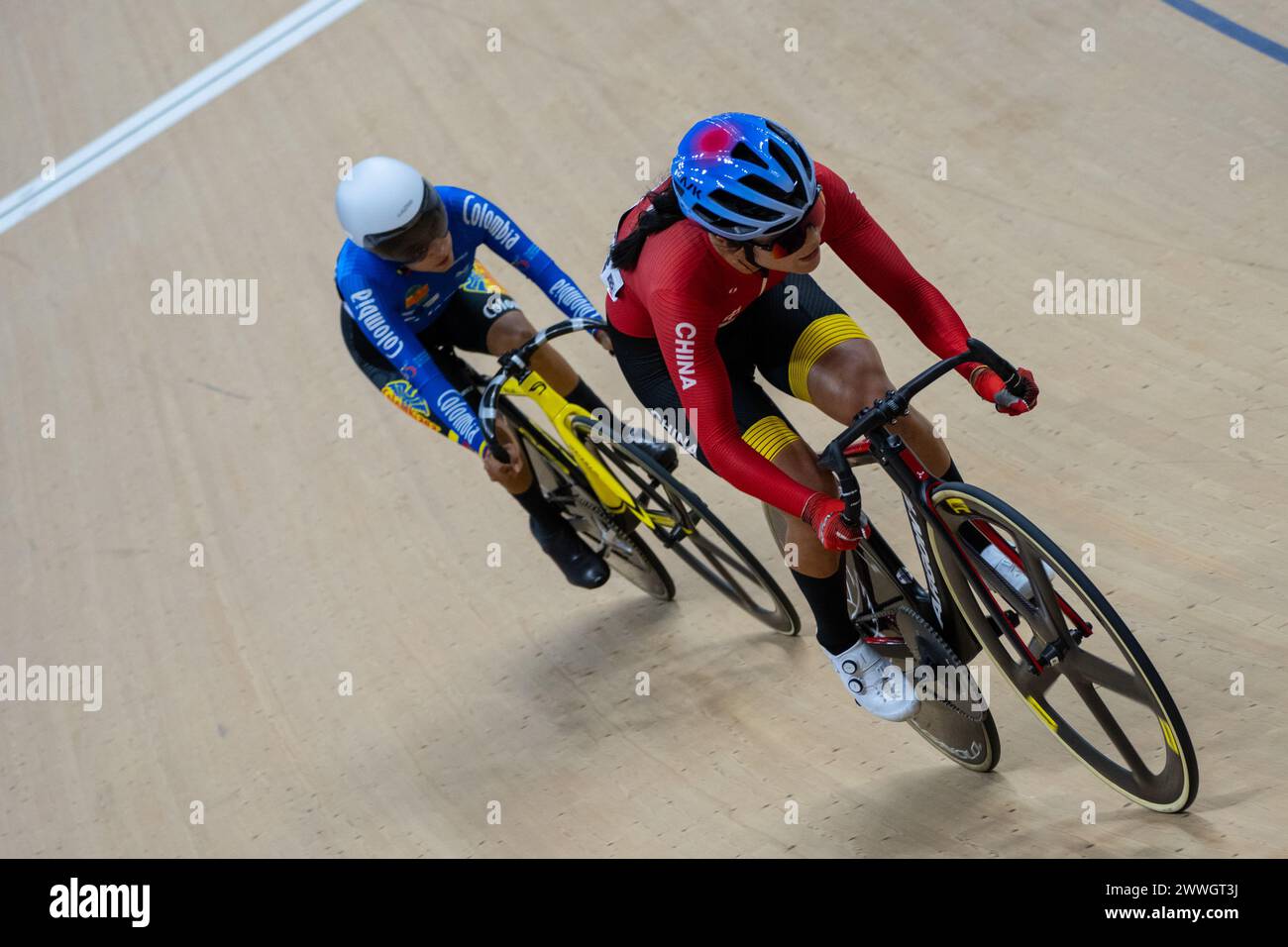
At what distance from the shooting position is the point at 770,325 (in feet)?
9.37


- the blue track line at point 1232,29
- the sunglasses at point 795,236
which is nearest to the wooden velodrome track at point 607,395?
the blue track line at point 1232,29

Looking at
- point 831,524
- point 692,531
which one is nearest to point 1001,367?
point 831,524

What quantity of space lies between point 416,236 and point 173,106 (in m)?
4.70

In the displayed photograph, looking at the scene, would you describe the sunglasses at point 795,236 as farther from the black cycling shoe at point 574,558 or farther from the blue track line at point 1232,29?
the blue track line at point 1232,29

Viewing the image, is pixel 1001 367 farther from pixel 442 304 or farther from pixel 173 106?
pixel 173 106

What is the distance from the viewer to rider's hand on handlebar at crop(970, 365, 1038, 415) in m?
2.45

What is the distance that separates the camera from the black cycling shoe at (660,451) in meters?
3.87

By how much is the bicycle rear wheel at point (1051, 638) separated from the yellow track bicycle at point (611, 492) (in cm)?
99

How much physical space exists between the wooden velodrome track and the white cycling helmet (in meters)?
1.50

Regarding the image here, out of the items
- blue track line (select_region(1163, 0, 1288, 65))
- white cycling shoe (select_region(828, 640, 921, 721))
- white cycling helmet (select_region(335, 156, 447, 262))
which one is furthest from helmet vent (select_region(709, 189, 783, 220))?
blue track line (select_region(1163, 0, 1288, 65))

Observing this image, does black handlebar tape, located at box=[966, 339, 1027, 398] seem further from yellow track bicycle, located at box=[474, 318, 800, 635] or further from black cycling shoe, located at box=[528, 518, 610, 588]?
black cycling shoe, located at box=[528, 518, 610, 588]

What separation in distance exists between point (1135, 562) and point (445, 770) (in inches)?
82.5
